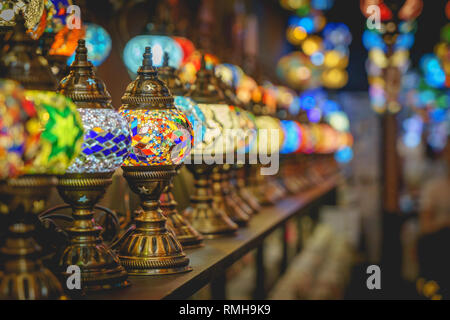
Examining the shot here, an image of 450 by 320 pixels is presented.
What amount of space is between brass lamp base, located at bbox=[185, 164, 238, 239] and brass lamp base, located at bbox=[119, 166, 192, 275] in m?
0.80

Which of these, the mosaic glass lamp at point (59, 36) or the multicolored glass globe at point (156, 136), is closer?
the multicolored glass globe at point (156, 136)

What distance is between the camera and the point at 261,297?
4.32 metres

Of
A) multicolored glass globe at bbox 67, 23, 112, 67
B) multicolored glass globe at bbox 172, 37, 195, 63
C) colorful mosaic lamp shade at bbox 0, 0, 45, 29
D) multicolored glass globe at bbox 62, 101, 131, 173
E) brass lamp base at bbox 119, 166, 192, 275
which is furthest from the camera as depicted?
multicolored glass globe at bbox 172, 37, 195, 63

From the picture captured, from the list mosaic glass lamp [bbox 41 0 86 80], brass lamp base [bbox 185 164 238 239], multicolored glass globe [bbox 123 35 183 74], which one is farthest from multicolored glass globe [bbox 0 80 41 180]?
multicolored glass globe [bbox 123 35 183 74]

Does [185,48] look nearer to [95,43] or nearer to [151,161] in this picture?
[95,43]

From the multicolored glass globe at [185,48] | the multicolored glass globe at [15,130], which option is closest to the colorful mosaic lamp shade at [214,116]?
the multicolored glass globe at [185,48]

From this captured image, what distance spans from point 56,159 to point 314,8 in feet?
44.2

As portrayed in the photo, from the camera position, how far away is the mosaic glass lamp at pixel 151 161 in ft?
6.24

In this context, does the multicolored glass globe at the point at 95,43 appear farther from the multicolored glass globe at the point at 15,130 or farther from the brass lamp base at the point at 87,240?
the multicolored glass globe at the point at 15,130

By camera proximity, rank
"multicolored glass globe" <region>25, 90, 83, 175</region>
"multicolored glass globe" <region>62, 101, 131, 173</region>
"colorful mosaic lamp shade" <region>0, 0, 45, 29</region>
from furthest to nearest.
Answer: "colorful mosaic lamp shade" <region>0, 0, 45, 29</region> → "multicolored glass globe" <region>62, 101, 131, 173</region> → "multicolored glass globe" <region>25, 90, 83, 175</region>

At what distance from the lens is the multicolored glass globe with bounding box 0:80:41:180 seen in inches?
47.4

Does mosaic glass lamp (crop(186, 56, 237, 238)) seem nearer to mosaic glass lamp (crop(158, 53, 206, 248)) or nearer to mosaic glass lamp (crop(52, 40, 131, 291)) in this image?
mosaic glass lamp (crop(158, 53, 206, 248))
